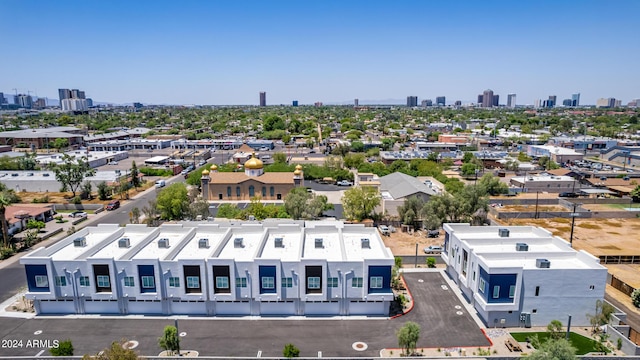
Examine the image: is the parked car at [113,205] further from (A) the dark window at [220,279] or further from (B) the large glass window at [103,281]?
(A) the dark window at [220,279]

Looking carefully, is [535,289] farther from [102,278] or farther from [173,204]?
[173,204]

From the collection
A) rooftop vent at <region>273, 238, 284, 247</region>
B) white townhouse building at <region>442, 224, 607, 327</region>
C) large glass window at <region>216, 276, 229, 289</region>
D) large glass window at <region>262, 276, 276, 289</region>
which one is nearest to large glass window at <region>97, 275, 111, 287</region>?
large glass window at <region>216, 276, 229, 289</region>

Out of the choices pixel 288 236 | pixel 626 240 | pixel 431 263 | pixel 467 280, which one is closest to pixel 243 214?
pixel 288 236

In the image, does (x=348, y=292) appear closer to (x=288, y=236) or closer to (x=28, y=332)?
(x=288, y=236)

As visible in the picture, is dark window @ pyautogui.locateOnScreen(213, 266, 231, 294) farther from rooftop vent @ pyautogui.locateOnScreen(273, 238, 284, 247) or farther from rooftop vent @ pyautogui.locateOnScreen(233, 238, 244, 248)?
rooftop vent @ pyautogui.locateOnScreen(273, 238, 284, 247)

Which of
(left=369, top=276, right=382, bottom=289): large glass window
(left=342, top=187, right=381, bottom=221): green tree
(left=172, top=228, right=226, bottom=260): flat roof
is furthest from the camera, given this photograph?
(left=342, top=187, right=381, bottom=221): green tree

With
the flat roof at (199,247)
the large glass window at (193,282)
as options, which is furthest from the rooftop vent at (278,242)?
the large glass window at (193,282)

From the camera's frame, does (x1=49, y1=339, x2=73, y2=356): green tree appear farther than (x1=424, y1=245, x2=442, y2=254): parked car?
No
